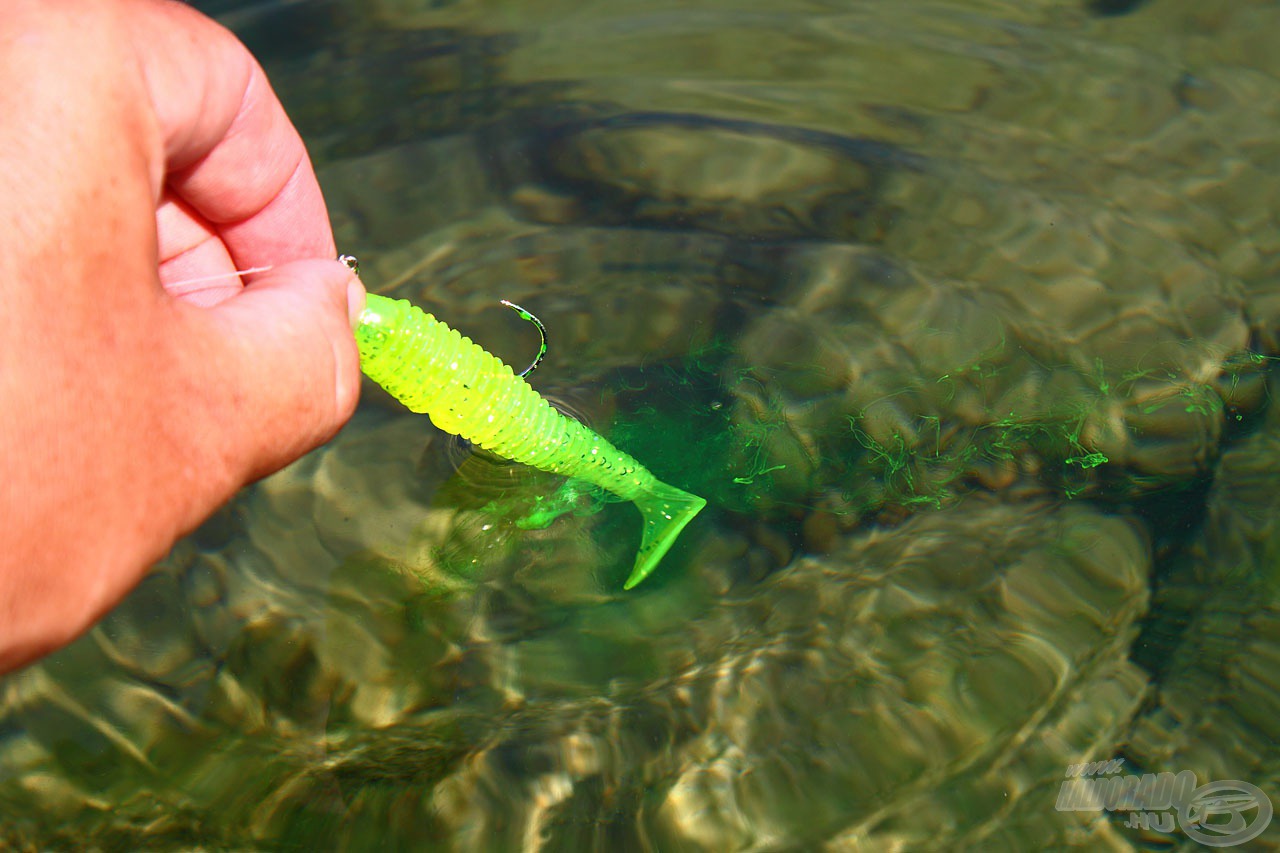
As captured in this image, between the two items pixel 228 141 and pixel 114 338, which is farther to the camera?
pixel 228 141

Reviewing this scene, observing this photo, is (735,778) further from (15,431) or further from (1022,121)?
(1022,121)

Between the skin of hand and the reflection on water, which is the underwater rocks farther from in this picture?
the skin of hand

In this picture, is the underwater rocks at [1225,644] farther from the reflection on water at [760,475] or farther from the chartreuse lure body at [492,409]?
the chartreuse lure body at [492,409]

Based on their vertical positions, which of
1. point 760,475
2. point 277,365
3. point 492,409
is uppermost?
point 277,365

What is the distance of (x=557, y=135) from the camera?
3.09 m

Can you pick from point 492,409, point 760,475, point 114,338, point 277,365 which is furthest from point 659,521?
point 114,338

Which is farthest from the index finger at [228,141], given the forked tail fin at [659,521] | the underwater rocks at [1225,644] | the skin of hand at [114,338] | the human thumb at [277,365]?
the underwater rocks at [1225,644]

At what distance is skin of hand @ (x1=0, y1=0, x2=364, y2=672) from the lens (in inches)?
40.8

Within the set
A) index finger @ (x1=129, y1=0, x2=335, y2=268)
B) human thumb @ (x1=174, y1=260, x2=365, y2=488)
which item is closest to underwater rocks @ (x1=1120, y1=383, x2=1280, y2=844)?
human thumb @ (x1=174, y1=260, x2=365, y2=488)

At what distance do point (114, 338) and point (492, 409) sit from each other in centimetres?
82

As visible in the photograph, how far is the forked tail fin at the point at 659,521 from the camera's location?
2201 millimetres

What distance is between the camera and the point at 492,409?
6.09ft

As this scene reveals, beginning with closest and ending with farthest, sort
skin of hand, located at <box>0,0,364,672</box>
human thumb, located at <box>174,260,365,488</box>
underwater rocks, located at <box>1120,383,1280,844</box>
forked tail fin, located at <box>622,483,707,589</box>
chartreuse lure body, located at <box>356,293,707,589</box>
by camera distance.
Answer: skin of hand, located at <box>0,0,364,672</box>
human thumb, located at <box>174,260,365,488</box>
chartreuse lure body, located at <box>356,293,707,589</box>
underwater rocks, located at <box>1120,383,1280,844</box>
forked tail fin, located at <box>622,483,707,589</box>

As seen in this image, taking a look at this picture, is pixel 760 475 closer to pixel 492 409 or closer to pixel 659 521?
pixel 659 521
